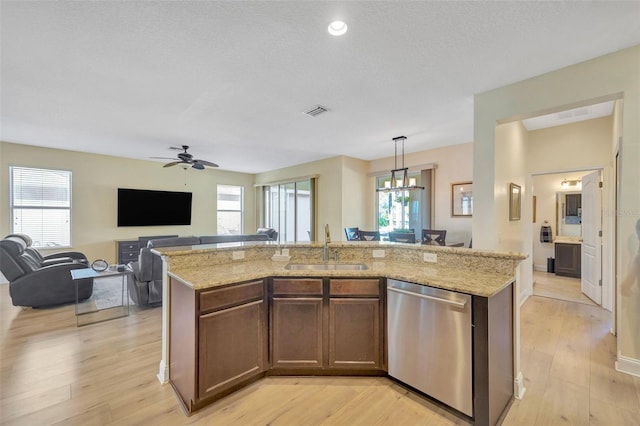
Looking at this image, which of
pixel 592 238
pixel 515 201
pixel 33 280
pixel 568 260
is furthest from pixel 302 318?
pixel 568 260

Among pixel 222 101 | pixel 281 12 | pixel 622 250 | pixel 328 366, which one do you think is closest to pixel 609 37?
pixel 622 250

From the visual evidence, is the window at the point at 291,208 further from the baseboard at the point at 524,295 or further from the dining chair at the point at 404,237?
the baseboard at the point at 524,295

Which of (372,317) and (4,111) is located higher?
(4,111)

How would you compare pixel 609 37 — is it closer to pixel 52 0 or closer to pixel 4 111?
pixel 52 0

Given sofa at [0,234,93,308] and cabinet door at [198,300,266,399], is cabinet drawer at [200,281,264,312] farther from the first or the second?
sofa at [0,234,93,308]

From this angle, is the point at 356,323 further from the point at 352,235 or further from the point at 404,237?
the point at 352,235

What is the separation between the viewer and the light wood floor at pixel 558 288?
14.6 feet

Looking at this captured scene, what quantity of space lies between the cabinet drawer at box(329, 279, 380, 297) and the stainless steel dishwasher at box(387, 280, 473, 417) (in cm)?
15

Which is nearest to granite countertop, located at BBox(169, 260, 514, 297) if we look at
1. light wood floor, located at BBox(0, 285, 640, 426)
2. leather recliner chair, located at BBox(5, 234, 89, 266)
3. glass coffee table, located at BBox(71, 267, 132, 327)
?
light wood floor, located at BBox(0, 285, 640, 426)

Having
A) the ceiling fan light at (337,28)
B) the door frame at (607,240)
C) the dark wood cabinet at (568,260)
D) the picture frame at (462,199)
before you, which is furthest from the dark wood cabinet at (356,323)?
the dark wood cabinet at (568,260)

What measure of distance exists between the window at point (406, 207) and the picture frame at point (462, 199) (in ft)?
1.57

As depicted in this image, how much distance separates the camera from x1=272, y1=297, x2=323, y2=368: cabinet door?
2293 millimetres

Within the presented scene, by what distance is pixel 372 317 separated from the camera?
89.4 inches

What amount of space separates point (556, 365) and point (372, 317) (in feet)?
5.91
